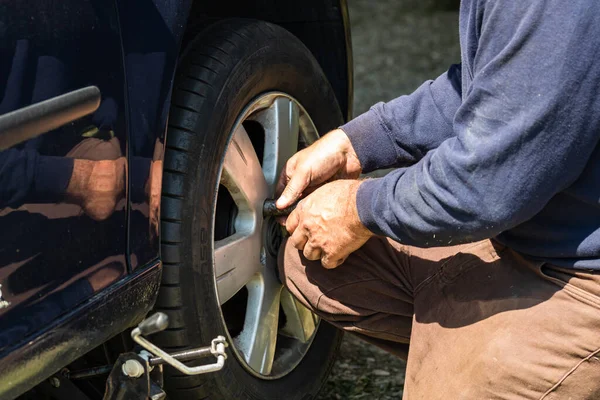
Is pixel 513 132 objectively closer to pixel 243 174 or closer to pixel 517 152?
pixel 517 152

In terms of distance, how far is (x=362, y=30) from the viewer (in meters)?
5.95

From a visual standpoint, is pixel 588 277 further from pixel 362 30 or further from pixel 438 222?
pixel 362 30

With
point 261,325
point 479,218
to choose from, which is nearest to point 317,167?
point 261,325

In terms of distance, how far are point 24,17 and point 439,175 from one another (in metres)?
0.75

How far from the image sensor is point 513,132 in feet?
4.55

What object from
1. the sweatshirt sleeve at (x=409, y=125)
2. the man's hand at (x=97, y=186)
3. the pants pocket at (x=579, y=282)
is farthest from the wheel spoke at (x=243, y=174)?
the pants pocket at (x=579, y=282)

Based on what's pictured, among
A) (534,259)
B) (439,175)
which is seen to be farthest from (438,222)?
(534,259)

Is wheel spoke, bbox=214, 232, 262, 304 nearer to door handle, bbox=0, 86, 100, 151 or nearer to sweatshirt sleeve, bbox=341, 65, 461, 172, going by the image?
sweatshirt sleeve, bbox=341, 65, 461, 172

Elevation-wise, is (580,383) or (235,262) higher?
(235,262)

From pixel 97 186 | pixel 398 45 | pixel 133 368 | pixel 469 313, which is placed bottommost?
pixel 398 45

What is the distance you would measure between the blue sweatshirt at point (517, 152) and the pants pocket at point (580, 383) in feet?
0.63

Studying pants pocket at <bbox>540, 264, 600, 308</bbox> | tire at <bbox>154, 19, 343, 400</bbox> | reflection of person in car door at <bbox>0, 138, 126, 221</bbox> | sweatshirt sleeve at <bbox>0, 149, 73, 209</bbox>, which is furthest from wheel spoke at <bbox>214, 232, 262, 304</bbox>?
pants pocket at <bbox>540, 264, 600, 308</bbox>

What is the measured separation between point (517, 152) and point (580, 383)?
522 millimetres

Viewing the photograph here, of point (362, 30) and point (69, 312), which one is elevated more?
point (69, 312)
